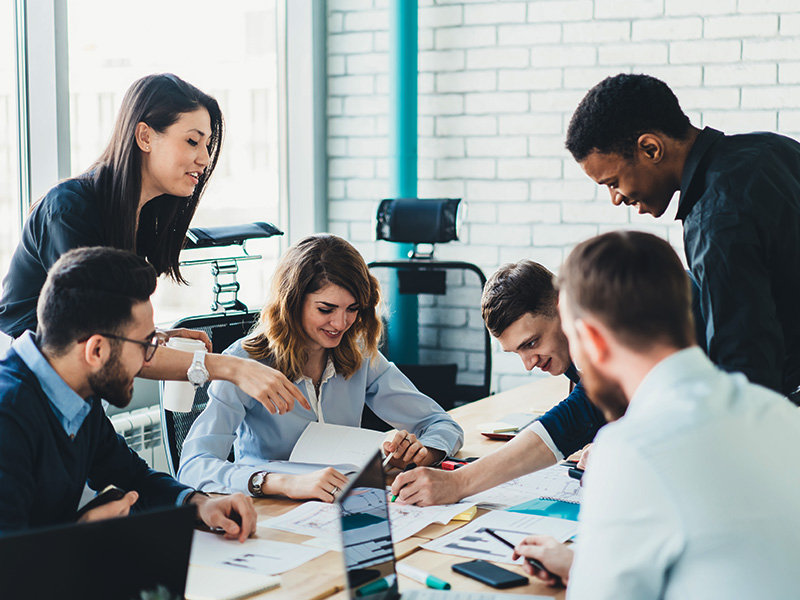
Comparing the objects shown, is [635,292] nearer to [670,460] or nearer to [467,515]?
[670,460]

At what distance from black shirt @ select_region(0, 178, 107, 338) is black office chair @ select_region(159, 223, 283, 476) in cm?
36

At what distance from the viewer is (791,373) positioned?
187cm

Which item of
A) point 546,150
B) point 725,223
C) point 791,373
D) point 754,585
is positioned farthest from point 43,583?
point 546,150

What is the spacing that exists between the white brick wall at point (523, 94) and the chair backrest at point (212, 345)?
1108mm

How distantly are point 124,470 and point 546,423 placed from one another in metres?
0.96

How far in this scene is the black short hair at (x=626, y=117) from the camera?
174cm

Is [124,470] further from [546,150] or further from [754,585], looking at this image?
[546,150]

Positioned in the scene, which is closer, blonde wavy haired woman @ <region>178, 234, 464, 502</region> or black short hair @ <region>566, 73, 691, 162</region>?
black short hair @ <region>566, 73, 691, 162</region>

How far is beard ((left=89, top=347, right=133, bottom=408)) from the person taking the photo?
4.97 feet

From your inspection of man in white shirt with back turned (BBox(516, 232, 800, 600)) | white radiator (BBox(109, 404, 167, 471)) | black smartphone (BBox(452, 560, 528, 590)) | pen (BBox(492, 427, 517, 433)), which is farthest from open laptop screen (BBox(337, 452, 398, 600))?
white radiator (BBox(109, 404, 167, 471))

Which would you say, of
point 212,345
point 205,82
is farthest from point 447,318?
point 205,82

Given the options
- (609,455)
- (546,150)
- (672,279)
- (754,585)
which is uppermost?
(546,150)

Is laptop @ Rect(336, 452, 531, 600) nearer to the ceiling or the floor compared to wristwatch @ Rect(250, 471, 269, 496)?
nearer to the ceiling

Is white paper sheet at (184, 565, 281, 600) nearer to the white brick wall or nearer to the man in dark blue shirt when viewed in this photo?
the man in dark blue shirt
